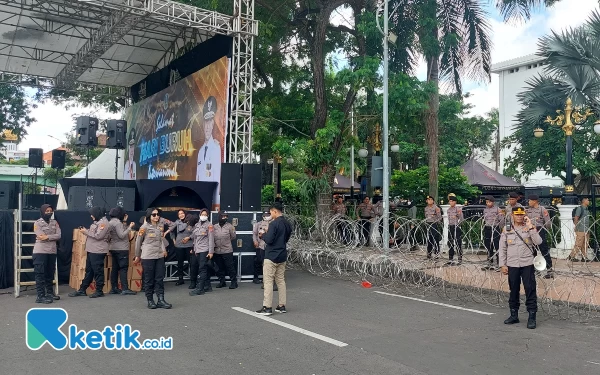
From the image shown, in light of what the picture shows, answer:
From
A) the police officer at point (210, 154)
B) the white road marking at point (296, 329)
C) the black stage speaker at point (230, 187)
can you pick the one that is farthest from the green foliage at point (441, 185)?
the white road marking at point (296, 329)

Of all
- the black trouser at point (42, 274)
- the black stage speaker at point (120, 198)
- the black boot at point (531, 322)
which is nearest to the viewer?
the black boot at point (531, 322)

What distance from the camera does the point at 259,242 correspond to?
12.2 meters

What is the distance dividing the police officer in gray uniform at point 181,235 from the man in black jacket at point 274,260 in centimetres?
322

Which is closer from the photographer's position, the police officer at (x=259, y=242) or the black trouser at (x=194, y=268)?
the black trouser at (x=194, y=268)

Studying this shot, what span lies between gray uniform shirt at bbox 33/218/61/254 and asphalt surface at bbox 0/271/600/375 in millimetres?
966

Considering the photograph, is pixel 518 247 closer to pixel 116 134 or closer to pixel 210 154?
pixel 210 154

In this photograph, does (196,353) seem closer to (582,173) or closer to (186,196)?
(186,196)

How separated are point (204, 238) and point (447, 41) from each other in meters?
10.7

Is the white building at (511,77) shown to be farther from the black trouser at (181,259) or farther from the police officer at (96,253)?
the police officer at (96,253)

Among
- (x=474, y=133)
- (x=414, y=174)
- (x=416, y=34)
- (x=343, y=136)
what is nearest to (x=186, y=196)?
(x=343, y=136)

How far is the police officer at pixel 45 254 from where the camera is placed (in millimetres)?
9766

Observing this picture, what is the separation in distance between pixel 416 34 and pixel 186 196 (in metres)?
9.22

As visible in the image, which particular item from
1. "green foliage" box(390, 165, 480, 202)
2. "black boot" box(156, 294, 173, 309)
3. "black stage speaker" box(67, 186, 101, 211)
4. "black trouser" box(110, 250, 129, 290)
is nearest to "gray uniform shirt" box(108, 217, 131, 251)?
"black trouser" box(110, 250, 129, 290)
